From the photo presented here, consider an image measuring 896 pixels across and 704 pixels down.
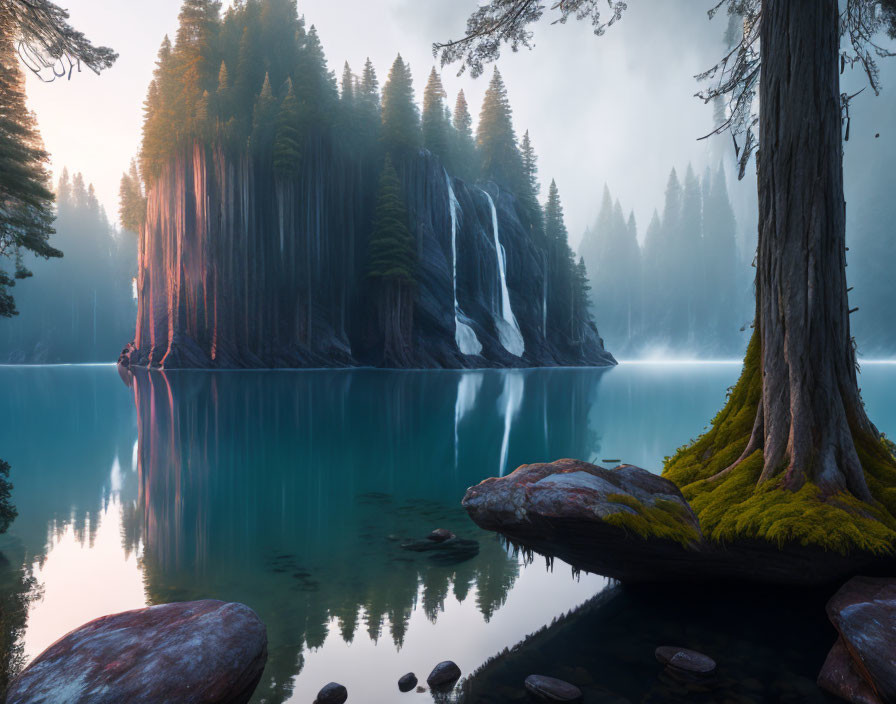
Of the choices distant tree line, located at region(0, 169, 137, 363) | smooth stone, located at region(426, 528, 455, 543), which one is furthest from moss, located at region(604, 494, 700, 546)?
distant tree line, located at region(0, 169, 137, 363)

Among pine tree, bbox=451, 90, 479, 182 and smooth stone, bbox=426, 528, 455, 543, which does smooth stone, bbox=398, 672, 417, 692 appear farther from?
pine tree, bbox=451, 90, 479, 182

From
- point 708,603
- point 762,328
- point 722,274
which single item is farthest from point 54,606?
point 722,274

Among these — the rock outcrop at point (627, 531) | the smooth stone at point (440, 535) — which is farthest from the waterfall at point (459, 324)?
the rock outcrop at point (627, 531)

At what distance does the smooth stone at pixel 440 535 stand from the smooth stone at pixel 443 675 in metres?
2.53

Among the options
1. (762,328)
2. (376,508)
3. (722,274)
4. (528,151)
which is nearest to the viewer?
(762,328)

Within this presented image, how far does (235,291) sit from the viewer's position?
3825 cm

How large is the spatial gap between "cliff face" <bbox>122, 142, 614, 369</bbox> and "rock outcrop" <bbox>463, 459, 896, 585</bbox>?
1422 inches

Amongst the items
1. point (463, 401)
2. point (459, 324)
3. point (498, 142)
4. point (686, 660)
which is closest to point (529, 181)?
point (498, 142)

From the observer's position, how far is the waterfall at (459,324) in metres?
43.2

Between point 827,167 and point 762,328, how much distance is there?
1.54 metres

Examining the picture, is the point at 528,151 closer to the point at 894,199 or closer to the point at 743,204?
the point at 894,199

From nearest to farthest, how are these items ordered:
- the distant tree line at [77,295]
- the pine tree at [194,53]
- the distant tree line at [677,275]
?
the pine tree at [194,53] → the distant tree line at [77,295] → the distant tree line at [677,275]

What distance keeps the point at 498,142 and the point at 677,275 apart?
6685cm

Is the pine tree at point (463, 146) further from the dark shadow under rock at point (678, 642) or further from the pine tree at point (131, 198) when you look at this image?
the dark shadow under rock at point (678, 642)
